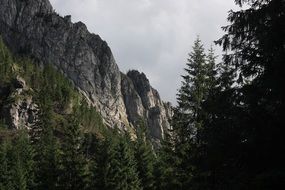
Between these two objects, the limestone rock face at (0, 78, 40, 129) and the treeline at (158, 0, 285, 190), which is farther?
the limestone rock face at (0, 78, 40, 129)

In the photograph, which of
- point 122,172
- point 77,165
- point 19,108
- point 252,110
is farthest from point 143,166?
point 19,108

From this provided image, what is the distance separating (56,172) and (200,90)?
22485mm

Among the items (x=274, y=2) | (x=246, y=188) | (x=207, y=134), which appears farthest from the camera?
(x=207, y=134)

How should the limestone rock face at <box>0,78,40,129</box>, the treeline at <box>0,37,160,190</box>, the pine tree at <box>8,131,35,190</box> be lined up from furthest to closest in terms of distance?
the limestone rock face at <box>0,78,40,129</box>, the pine tree at <box>8,131,35,190</box>, the treeline at <box>0,37,160,190</box>

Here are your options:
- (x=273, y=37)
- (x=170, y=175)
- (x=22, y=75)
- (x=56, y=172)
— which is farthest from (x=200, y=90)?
(x=22, y=75)

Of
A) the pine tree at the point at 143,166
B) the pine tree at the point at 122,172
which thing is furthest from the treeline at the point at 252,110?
the pine tree at the point at 143,166

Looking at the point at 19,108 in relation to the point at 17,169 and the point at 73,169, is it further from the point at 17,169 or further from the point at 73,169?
the point at 73,169

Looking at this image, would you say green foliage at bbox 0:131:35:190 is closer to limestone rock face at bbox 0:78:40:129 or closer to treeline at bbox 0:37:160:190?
treeline at bbox 0:37:160:190

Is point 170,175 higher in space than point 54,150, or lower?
lower

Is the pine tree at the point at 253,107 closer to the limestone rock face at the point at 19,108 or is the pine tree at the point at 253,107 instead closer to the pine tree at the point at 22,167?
the pine tree at the point at 22,167

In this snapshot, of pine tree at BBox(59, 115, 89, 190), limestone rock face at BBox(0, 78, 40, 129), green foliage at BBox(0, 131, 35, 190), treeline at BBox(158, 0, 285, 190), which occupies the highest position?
limestone rock face at BBox(0, 78, 40, 129)

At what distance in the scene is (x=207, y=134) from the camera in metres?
16.0

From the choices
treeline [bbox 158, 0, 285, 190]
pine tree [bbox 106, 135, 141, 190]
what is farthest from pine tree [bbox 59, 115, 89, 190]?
treeline [bbox 158, 0, 285, 190]

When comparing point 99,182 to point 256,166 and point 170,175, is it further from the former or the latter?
point 256,166
